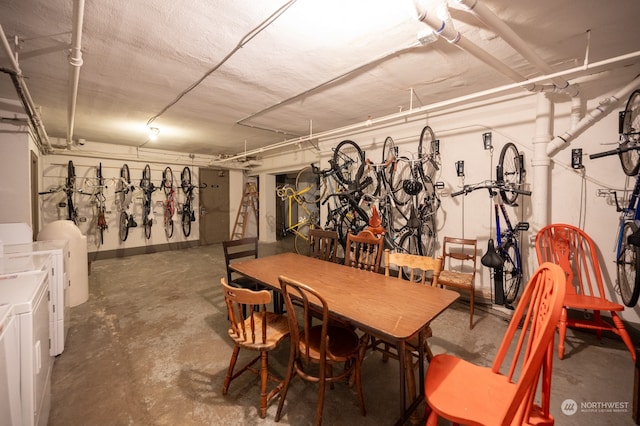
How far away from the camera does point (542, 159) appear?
2.86m

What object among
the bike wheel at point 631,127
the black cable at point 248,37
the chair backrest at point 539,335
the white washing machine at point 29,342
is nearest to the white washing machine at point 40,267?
the white washing machine at point 29,342

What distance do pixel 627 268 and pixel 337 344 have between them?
3067mm

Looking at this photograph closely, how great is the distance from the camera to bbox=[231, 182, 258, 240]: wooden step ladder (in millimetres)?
7712

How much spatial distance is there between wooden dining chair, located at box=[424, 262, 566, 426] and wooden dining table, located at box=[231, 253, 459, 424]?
0.24 metres

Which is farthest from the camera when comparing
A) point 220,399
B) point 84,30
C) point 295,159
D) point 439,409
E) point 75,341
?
point 295,159

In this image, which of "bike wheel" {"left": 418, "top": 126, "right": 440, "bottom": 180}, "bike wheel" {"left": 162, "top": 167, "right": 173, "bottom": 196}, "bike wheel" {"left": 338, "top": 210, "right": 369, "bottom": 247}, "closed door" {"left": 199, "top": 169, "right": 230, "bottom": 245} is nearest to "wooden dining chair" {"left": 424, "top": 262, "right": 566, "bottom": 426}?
"bike wheel" {"left": 418, "top": 126, "right": 440, "bottom": 180}

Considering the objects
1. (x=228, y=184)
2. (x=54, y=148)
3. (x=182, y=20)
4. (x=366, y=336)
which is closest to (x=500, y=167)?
(x=366, y=336)

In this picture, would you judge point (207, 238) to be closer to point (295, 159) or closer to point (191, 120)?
point (295, 159)

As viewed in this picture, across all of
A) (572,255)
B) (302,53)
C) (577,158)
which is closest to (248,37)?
(302,53)

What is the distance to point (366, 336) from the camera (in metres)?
1.67

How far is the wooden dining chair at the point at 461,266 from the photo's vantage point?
279 cm

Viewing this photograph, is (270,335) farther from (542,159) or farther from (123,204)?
(123,204)

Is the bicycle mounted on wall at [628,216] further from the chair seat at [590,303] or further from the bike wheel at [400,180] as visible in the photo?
the bike wheel at [400,180]

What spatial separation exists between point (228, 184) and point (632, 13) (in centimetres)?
797
